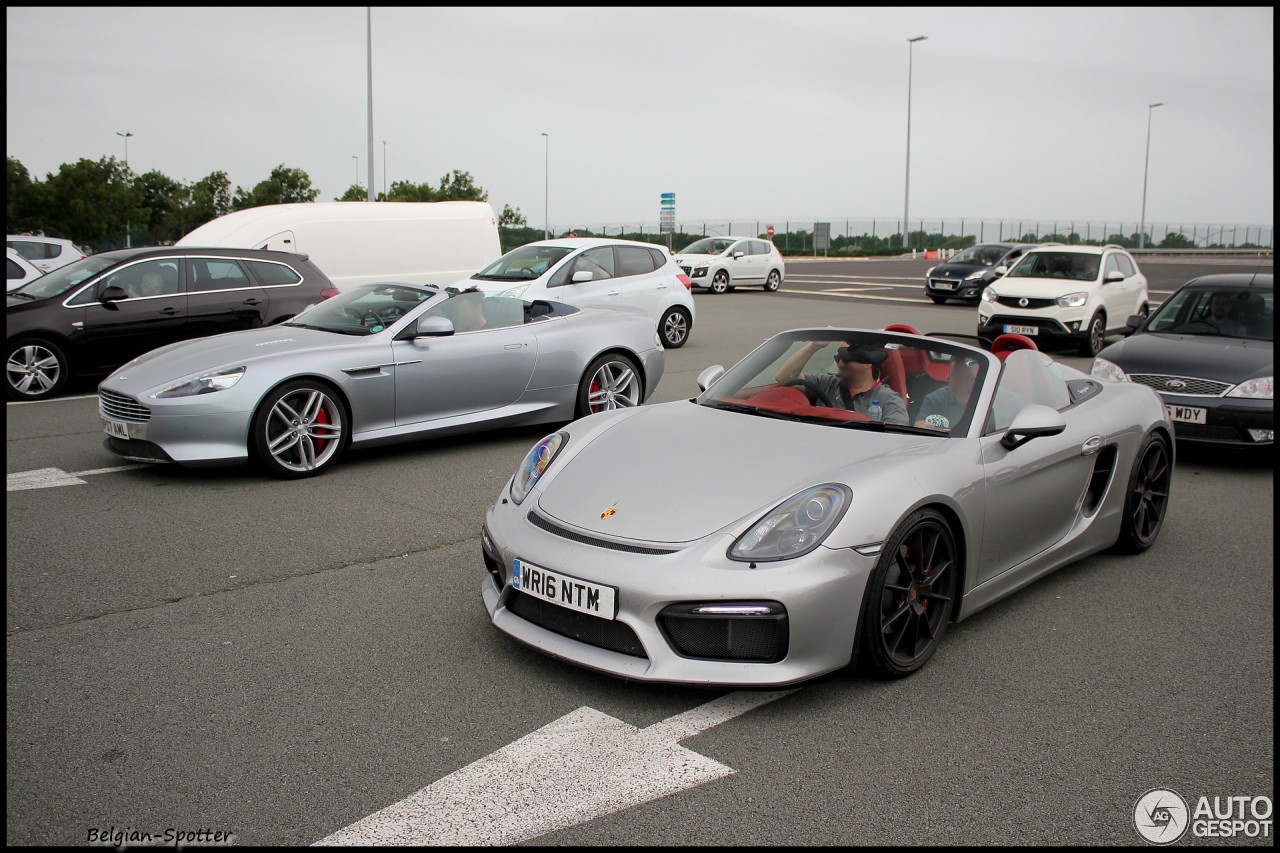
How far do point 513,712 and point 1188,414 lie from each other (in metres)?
6.20

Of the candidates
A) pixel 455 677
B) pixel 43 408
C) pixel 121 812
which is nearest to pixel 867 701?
pixel 455 677

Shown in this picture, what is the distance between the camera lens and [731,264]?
29.0 m

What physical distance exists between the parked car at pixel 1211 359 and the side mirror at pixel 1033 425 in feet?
9.66

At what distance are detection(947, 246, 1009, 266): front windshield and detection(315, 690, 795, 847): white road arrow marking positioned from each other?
80.0 feet

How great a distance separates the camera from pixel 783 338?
5305 millimetres

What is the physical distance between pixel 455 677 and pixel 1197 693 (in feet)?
8.97

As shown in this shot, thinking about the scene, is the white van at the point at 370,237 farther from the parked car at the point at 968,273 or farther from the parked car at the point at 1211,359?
the parked car at the point at 968,273

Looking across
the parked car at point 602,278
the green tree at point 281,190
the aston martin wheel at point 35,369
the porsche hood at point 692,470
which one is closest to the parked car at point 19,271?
the aston martin wheel at point 35,369

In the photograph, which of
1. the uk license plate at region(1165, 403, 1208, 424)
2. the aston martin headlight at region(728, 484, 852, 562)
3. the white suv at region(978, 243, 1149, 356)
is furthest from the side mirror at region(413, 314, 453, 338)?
the white suv at region(978, 243, 1149, 356)

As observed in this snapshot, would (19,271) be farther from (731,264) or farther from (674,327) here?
(731,264)

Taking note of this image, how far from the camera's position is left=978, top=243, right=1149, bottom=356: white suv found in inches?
613

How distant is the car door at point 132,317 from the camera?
10695mm

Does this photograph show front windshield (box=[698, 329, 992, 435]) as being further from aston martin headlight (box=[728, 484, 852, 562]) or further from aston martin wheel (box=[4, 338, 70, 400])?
aston martin wheel (box=[4, 338, 70, 400])

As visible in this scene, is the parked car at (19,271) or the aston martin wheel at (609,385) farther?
the parked car at (19,271)
